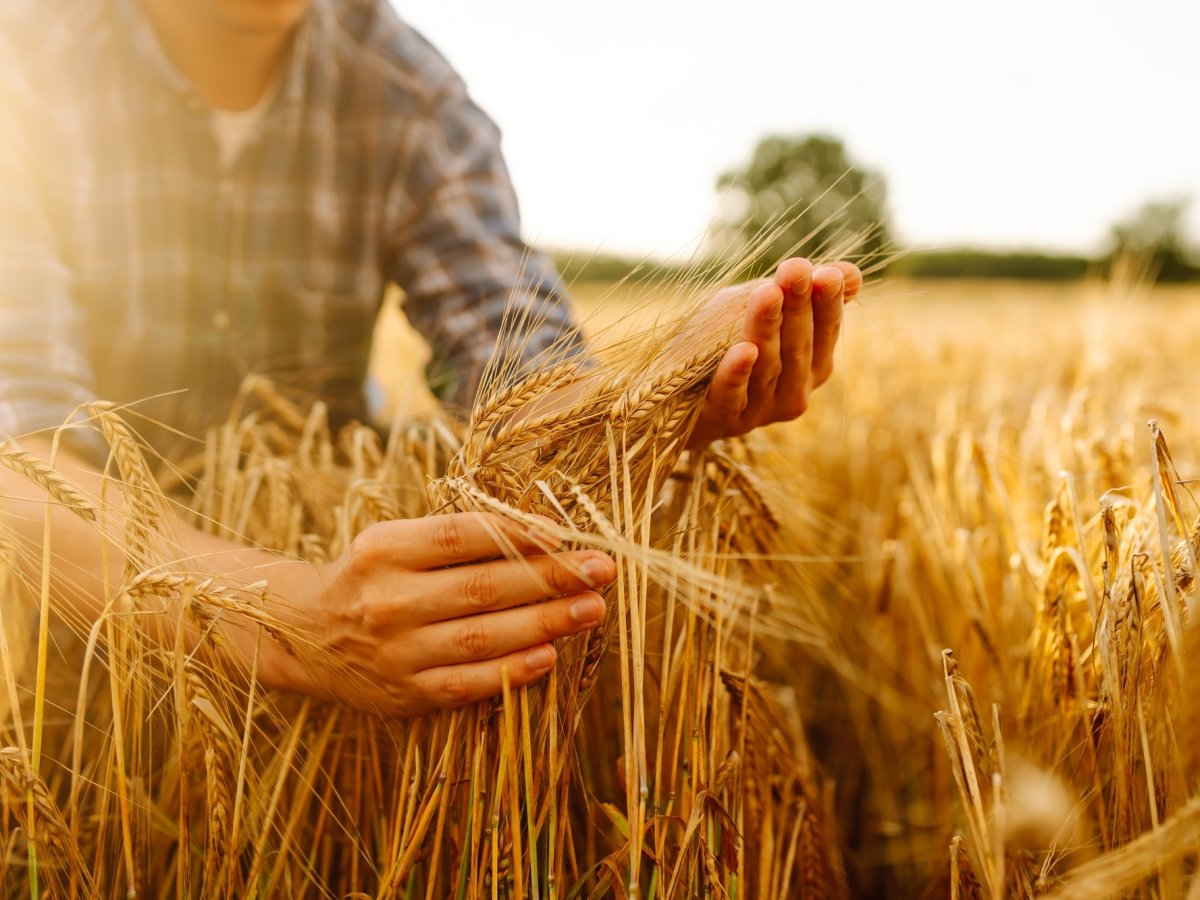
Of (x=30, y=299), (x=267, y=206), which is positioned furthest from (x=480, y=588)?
(x=267, y=206)

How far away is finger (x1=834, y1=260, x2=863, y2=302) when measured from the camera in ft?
2.66

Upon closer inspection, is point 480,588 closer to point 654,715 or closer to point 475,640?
point 475,640

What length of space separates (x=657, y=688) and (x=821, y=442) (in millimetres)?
1405

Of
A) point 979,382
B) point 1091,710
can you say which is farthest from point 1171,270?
point 1091,710

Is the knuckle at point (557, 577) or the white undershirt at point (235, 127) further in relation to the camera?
the white undershirt at point (235, 127)

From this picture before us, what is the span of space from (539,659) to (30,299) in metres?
0.93

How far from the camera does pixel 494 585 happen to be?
722 millimetres

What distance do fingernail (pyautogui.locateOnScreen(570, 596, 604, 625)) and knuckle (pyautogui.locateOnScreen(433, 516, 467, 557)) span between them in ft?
0.36

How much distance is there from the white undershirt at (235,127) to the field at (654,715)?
1.64 feet

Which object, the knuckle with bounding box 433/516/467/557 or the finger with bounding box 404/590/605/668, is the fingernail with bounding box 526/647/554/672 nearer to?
the finger with bounding box 404/590/605/668

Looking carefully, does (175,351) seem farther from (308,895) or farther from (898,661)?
(898,661)

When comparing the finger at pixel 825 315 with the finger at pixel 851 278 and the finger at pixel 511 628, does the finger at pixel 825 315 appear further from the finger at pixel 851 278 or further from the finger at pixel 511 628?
the finger at pixel 511 628

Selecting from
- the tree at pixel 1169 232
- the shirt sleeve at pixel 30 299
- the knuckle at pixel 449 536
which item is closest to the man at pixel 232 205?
the shirt sleeve at pixel 30 299

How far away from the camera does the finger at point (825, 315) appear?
0.78 m
